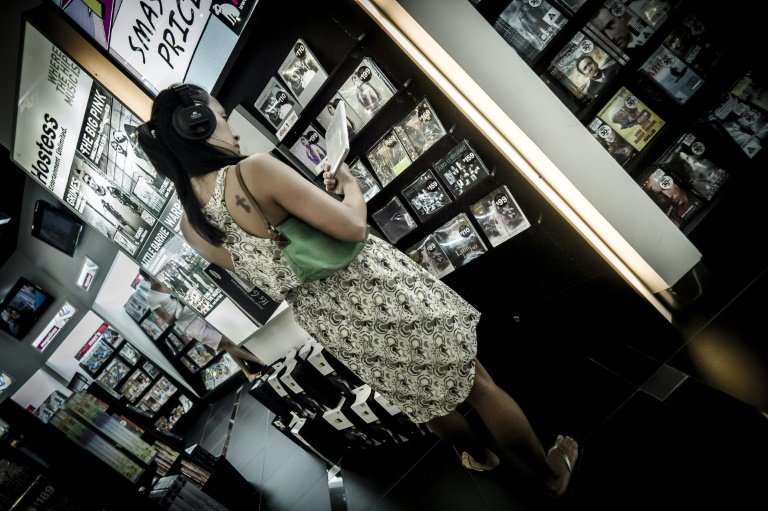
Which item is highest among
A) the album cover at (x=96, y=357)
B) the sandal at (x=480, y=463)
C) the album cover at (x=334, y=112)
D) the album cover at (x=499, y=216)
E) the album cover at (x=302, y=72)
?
the album cover at (x=302, y=72)

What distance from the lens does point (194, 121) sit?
1122 millimetres

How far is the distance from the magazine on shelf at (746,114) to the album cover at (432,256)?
115cm

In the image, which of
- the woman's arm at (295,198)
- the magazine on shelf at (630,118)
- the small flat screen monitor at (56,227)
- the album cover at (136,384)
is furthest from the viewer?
the album cover at (136,384)

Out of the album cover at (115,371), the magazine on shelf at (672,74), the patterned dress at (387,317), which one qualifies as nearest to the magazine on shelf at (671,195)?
the magazine on shelf at (672,74)

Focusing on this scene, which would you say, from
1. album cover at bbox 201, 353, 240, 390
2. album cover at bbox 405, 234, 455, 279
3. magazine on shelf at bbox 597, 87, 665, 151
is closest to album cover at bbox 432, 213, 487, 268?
album cover at bbox 405, 234, 455, 279

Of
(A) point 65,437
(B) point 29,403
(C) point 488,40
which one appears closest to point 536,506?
(C) point 488,40

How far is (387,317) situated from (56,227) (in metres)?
4.35

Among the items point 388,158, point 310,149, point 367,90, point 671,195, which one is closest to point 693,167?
point 671,195

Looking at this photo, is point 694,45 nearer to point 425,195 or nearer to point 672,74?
point 672,74

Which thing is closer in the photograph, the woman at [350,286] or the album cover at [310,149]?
the woman at [350,286]

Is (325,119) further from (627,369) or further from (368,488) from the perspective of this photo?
(368,488)

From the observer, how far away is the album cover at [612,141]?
1.53 meters

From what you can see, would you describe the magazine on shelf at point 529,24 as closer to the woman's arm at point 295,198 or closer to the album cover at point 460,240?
the album cover at point 460,240

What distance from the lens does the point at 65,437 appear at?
1437mm
